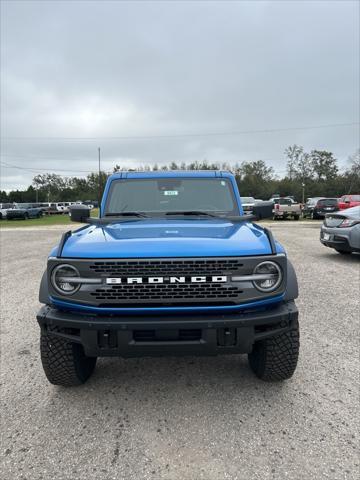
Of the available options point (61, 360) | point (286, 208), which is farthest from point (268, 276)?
point (286, 208)

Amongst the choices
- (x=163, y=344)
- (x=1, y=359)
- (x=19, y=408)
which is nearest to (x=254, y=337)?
(x=163, y=344)

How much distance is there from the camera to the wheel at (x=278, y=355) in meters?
2.82

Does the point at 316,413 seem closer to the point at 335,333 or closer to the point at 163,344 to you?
the point at 163,344

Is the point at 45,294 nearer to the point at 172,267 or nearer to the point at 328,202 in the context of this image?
the point at 172,267

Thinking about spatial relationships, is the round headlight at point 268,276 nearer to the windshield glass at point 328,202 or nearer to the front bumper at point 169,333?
the front bumper at point 169,333

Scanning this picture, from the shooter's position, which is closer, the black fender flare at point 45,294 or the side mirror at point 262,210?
the black fender flare at point 45,294

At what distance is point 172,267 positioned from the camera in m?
2.52

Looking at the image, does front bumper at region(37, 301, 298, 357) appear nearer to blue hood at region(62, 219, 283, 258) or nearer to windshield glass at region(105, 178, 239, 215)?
blue hood at region(62, 219, 283, 258)

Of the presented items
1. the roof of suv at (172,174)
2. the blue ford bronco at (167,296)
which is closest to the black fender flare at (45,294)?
the blue ford bronco at (167,296)

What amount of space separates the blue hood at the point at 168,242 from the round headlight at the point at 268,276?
0.32 feet

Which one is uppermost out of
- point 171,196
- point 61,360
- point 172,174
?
point 172,174

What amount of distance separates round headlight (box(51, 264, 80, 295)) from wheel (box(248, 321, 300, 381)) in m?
1.46

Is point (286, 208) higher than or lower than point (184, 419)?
higher

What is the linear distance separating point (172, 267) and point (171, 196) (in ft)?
→ 5.45
